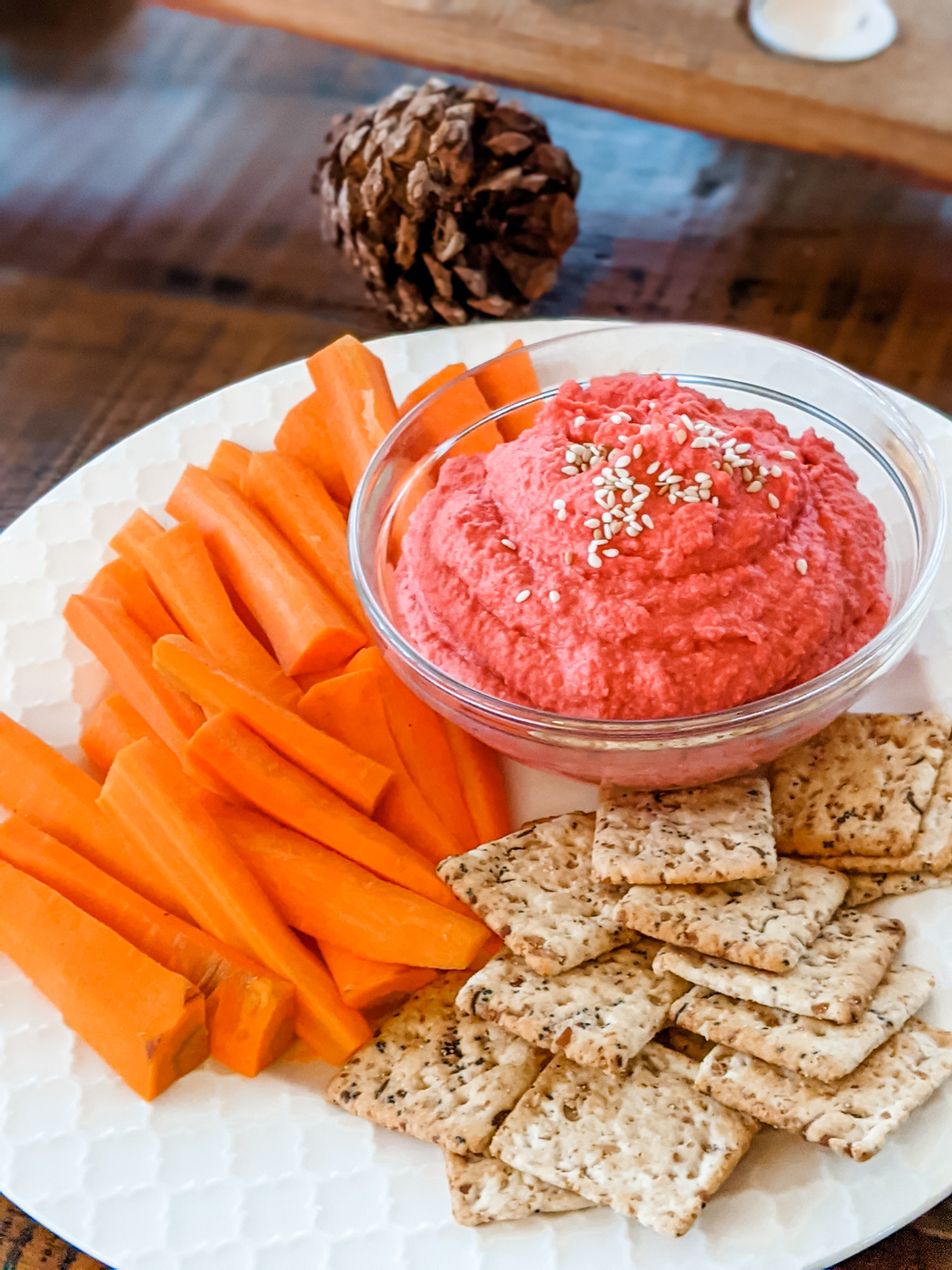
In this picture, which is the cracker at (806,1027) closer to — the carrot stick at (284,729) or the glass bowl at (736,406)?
the glass bowl at (736,406)

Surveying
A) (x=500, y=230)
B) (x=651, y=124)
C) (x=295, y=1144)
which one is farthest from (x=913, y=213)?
(x=295, y=1144)

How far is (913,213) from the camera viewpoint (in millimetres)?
3666

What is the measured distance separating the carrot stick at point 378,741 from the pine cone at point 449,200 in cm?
134

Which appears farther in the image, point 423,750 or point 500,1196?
point 423,750

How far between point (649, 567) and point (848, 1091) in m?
0.85

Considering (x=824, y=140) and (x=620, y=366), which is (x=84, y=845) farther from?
(x=824, y=140)

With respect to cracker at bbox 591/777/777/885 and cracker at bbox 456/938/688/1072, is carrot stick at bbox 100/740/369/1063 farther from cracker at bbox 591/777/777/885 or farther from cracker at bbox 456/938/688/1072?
cracker at bbox 591/777/777/885

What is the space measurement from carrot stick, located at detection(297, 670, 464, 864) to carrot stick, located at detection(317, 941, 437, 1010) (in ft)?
0.73

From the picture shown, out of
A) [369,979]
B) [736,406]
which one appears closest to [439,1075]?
[369,979]

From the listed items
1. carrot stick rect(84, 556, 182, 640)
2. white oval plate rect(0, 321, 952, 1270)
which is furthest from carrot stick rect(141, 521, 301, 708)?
white oval plate rect(0, 321, 952, 1270)

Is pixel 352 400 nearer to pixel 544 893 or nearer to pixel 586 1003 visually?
pixel 544 893

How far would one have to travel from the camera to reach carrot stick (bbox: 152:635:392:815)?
217 centimetres

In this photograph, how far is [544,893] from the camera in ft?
6.59

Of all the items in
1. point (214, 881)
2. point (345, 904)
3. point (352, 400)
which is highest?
point (352, 400)
